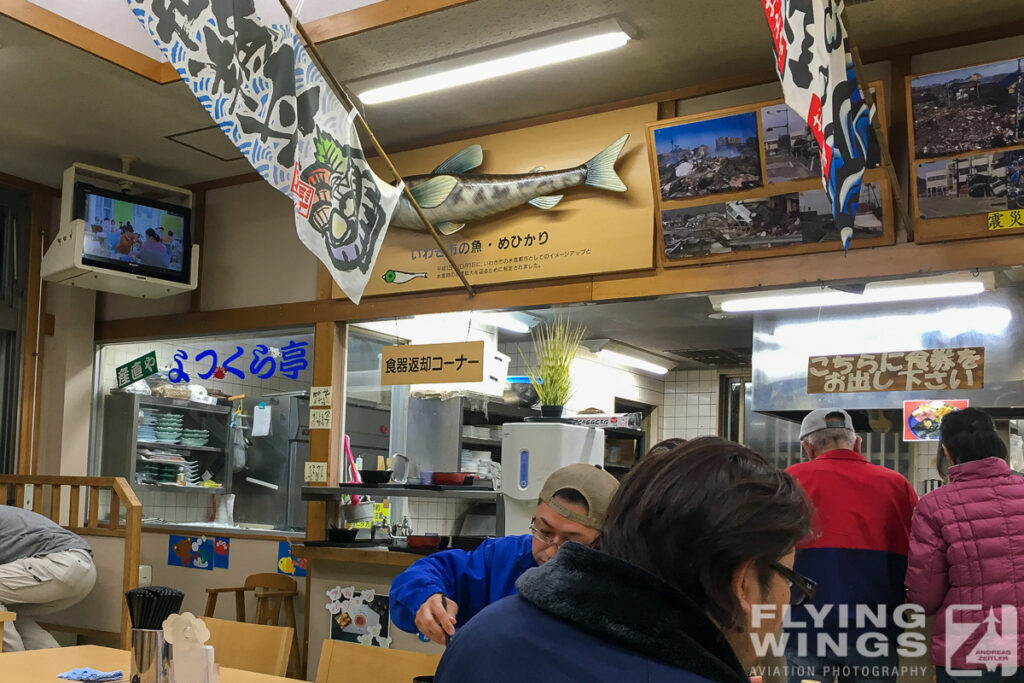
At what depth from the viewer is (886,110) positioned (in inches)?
171

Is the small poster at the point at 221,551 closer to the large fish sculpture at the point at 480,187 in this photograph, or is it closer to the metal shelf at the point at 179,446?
the metal shelf at the point at 179,446

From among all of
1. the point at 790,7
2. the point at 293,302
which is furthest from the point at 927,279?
the point at 293,302

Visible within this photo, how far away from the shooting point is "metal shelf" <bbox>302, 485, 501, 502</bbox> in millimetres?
4891

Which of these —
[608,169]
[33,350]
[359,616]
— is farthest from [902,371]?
[33,350]

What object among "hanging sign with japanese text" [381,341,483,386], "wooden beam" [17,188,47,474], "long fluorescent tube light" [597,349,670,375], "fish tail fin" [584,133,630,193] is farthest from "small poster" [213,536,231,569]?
"long fluorescent tube light" [597,349,670,375]

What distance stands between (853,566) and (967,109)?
185 centimetres

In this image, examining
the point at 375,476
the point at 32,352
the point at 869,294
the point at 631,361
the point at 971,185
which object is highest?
the point at 971,185

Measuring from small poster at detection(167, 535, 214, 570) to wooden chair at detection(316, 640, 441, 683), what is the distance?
348cm

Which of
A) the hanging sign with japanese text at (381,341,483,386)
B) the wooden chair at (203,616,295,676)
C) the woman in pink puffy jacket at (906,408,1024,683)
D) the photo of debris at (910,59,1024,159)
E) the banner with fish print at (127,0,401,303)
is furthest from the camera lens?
the hanging sign with japanese text at (381,341,483,386)

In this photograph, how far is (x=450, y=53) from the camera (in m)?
4.63

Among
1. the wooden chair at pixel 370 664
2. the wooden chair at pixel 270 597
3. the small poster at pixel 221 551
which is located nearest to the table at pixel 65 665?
the wooden chair at pixel 370 664

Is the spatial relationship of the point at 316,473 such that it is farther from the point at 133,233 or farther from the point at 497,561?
the point at 497,561

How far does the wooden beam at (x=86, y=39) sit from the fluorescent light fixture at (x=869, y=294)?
117 inches

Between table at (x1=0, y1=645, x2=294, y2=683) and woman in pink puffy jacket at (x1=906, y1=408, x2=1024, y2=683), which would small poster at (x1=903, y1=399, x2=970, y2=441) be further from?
table at (x1=0, y1=645, x2=294, y2=683)
